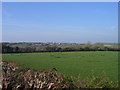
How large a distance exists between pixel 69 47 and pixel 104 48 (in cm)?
236

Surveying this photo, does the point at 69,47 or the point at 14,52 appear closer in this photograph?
the point at 14,52

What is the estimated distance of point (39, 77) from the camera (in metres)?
3.17

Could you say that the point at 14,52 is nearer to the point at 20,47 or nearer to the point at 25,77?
the point at 20,47

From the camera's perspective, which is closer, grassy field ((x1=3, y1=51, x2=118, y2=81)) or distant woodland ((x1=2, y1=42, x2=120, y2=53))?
grassy field ((x1=3, y1=51, x2=118, y2=81))

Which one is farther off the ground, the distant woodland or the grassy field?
the distant woodland

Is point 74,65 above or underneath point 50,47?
underneath

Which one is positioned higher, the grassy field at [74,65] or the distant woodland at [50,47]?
the distant woodland at [50,47]

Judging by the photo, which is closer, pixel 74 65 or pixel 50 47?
pixel 74 65

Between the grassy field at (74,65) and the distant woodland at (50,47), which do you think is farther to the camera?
the distant woodland at (50,47)

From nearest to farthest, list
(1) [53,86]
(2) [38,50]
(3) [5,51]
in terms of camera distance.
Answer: (1) [53,86] < (3) [5,51] < (2) [38,50]

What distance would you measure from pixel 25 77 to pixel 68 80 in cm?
70

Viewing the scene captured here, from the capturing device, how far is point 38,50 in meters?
10.3

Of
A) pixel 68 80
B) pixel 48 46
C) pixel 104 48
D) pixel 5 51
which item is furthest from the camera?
pixel 104 48

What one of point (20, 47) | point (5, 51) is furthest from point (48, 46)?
point (5, 51)
